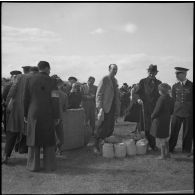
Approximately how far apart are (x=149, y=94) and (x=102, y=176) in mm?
2564

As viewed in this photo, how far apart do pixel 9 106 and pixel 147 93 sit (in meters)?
2.89

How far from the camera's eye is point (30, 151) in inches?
237

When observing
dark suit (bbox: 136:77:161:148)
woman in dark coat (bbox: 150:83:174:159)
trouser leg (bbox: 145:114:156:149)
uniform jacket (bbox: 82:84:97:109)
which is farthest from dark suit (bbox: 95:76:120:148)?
uniform jacket (bbox: 82:84:97:109)

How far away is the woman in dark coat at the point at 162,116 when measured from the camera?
675 centimetres

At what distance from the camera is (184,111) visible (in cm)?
719

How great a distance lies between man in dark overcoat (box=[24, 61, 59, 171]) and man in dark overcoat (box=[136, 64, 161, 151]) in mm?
2300

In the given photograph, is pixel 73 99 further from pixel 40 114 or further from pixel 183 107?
pixel 40 114

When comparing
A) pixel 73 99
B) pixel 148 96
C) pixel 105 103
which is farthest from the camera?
pixel 73 99

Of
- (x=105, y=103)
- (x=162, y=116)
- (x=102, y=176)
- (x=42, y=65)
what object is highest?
(x=42, y=65)

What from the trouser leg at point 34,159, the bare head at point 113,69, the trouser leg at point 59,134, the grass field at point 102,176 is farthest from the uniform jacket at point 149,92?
the trouser leg at point 34,159

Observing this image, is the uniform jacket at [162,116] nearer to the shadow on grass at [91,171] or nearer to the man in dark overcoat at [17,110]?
the shadow on grass at [91,171]

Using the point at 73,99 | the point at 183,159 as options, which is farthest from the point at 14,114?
the point at 183,159

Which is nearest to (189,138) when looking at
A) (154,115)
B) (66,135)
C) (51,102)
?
(154,115)

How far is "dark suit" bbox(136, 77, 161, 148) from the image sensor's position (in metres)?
7.50
